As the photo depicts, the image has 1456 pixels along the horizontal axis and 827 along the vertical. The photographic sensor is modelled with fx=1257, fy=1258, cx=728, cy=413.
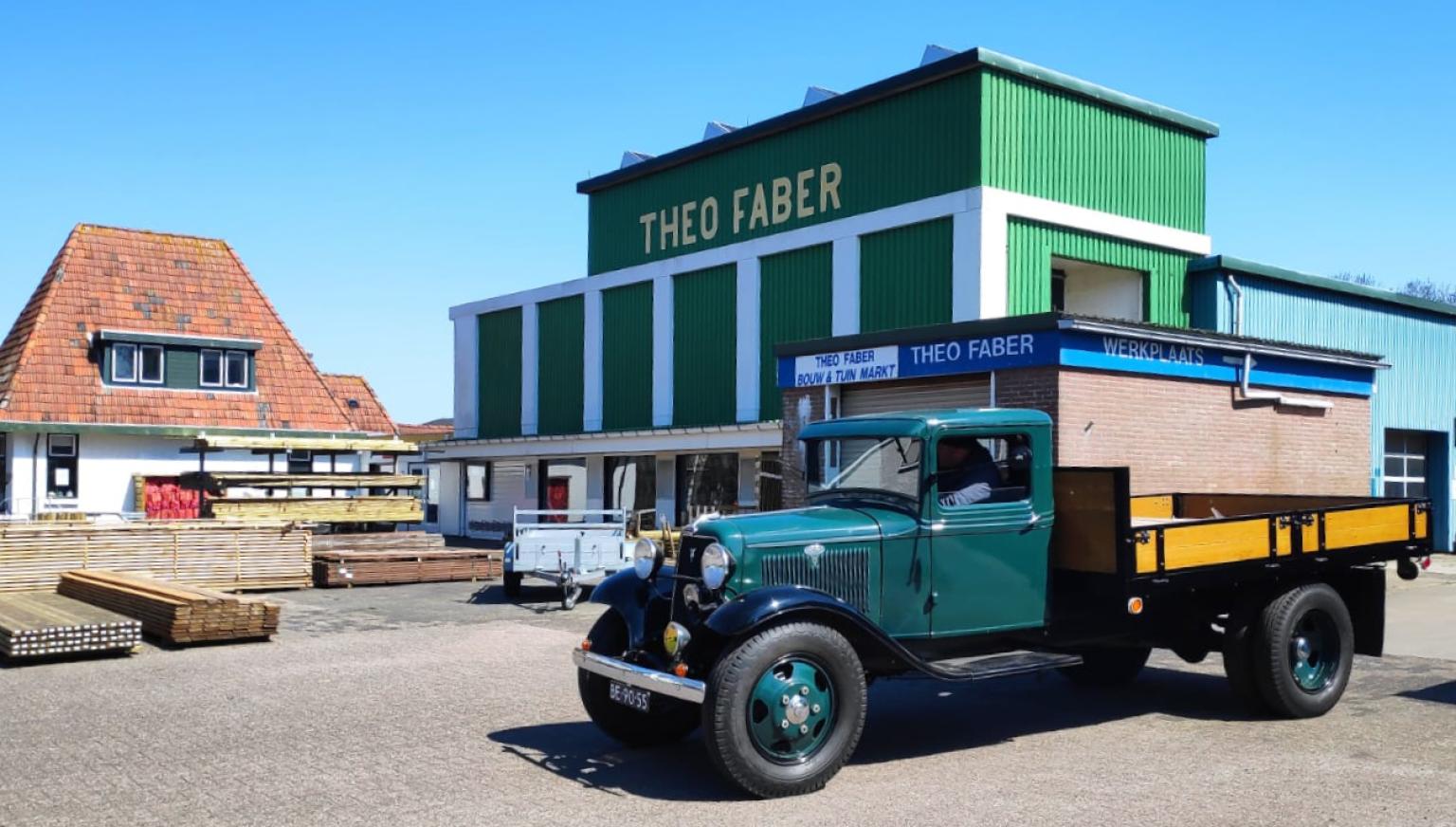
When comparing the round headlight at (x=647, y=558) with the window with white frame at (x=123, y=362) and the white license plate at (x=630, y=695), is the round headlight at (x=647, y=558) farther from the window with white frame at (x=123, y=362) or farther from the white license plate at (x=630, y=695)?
the window with white frame at (x=123, y=362)

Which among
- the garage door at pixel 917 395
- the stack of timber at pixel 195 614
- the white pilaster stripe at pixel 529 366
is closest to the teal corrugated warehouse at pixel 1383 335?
the garage door at pixel 917 395

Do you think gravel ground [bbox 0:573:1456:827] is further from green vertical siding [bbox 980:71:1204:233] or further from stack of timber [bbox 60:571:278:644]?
green vertical siding [bbox 980:71:1204:233]

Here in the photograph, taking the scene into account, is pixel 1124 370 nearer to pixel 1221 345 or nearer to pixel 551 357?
pixel 1221 345

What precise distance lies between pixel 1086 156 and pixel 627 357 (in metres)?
11.9

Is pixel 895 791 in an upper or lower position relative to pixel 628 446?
lower

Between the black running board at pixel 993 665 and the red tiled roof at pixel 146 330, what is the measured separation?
77.7ft

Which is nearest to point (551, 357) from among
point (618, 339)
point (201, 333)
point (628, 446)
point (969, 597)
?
point (618, 339)

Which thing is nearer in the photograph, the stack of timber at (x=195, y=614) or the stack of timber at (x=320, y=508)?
the stack of timber at (x=195, y=614)

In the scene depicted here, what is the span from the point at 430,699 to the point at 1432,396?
24.2 m

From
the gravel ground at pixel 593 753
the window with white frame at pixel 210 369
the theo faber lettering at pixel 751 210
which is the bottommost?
the gravel ground at pixel 593 753

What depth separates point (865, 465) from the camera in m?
8.43

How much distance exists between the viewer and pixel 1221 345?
55.2 ft

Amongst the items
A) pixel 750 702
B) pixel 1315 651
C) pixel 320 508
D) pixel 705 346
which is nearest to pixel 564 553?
pixel 320 508

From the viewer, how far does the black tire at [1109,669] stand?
10.3 metres
